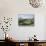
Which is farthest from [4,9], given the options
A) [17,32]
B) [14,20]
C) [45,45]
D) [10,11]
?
[45,45]

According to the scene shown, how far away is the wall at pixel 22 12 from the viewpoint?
17.3ft

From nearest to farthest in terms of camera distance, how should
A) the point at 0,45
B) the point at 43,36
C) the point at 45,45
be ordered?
the point at 45,45, the point at 0,45, the point at 43,36

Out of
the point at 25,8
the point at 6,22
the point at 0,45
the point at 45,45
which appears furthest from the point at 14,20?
the point at 45,45

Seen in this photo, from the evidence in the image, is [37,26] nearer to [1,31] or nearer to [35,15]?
[35,15]

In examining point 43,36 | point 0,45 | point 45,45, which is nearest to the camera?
point 45,45

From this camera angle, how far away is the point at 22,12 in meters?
5.33

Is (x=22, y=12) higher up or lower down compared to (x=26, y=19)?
higher up

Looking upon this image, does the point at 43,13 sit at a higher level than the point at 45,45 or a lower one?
higher

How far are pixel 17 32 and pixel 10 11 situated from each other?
94 centimetres

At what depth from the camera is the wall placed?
527 cm

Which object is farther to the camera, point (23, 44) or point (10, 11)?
point (10, 11)

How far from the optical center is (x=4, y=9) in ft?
17.6

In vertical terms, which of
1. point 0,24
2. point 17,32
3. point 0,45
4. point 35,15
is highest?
point 35,15

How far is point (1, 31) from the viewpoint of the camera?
5289 mm
